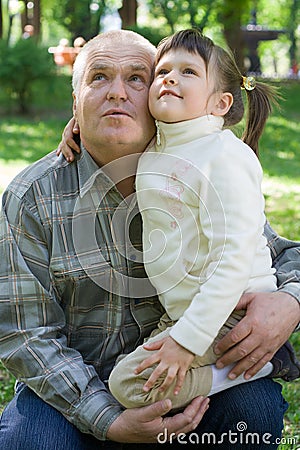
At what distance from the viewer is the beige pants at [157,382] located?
7.79 ft

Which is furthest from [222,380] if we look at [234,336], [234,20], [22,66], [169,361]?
[234,20]

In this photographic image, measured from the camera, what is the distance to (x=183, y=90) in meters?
2.44

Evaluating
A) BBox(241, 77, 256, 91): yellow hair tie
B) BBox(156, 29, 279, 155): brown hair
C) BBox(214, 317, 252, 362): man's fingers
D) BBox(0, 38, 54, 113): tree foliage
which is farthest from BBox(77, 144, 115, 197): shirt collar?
BBox(0, 38, 54, 113): tree foliage

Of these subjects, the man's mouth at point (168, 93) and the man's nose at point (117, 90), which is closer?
the man's mouth at point (168, 93)

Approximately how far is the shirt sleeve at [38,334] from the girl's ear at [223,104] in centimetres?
70

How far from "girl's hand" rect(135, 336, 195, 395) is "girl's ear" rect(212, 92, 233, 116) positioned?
754 mm

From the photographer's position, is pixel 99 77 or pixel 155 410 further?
pixel 99 77

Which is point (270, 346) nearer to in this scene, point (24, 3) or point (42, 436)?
point (42, 436)

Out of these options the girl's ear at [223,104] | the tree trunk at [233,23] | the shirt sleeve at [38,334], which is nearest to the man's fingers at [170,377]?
the shirt sleeve at [38,334]

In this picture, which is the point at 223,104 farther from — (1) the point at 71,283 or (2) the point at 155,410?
(2) the point at 155,410

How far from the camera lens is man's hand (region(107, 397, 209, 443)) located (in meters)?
2.37

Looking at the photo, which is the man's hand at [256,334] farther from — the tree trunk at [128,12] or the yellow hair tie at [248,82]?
the tree trunk at [128,12]

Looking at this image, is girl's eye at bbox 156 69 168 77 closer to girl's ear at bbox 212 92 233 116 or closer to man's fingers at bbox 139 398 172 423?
girl's ear at bbox 212 92 233 116

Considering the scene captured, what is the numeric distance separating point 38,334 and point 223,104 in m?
0.97
